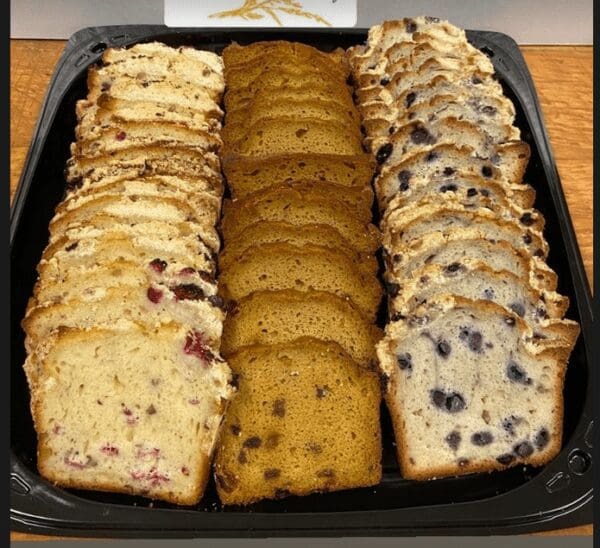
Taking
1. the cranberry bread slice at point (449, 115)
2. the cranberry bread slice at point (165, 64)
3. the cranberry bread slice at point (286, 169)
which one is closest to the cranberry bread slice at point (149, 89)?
the cranberry bread slice at point (165, 64)

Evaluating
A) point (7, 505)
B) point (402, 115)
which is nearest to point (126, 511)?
point (7, 505)

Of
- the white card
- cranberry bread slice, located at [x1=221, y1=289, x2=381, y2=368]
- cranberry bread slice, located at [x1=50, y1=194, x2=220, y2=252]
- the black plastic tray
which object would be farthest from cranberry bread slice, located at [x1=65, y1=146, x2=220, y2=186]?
the white card

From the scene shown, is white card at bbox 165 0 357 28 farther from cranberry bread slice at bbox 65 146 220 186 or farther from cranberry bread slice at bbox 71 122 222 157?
cranberry bread slice at bbox 65 146 220 186

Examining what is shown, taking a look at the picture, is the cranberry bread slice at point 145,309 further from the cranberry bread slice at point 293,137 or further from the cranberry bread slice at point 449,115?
the cranberry bread slice at point 449,115

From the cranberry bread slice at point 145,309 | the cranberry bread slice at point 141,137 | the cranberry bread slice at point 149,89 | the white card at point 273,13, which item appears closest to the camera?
the cranberry bread slice at point 145,309

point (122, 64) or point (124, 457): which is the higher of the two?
point (122, 64)

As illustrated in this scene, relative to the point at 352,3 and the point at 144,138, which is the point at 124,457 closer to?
the point at 144,138

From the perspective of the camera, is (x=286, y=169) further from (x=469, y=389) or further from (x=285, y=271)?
(x=469, y=389)
